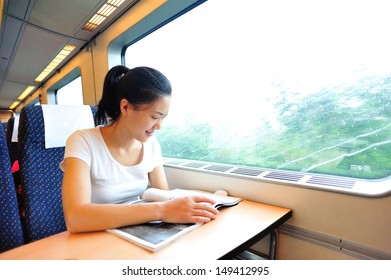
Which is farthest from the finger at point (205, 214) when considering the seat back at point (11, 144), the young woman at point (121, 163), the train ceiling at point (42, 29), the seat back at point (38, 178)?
the train ceiling at point (42, 29)

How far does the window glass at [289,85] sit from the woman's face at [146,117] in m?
0.53

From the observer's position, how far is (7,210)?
85 centimetres

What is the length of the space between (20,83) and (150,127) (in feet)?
15.8

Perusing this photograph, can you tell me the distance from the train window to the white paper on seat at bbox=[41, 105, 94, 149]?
2.51 m

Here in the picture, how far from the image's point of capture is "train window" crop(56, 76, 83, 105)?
3613 mm

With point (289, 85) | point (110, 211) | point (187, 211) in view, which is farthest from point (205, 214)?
point (289, 85)

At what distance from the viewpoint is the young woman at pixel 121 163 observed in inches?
27.4

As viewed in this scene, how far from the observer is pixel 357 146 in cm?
87

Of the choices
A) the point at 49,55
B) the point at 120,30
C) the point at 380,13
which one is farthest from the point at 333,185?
the point at 49,55

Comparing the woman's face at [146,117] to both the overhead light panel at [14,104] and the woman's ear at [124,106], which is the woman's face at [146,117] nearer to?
the woman's ear at [124,106]

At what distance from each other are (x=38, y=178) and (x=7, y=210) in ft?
0.52

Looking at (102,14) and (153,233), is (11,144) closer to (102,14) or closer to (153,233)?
(153,233)
